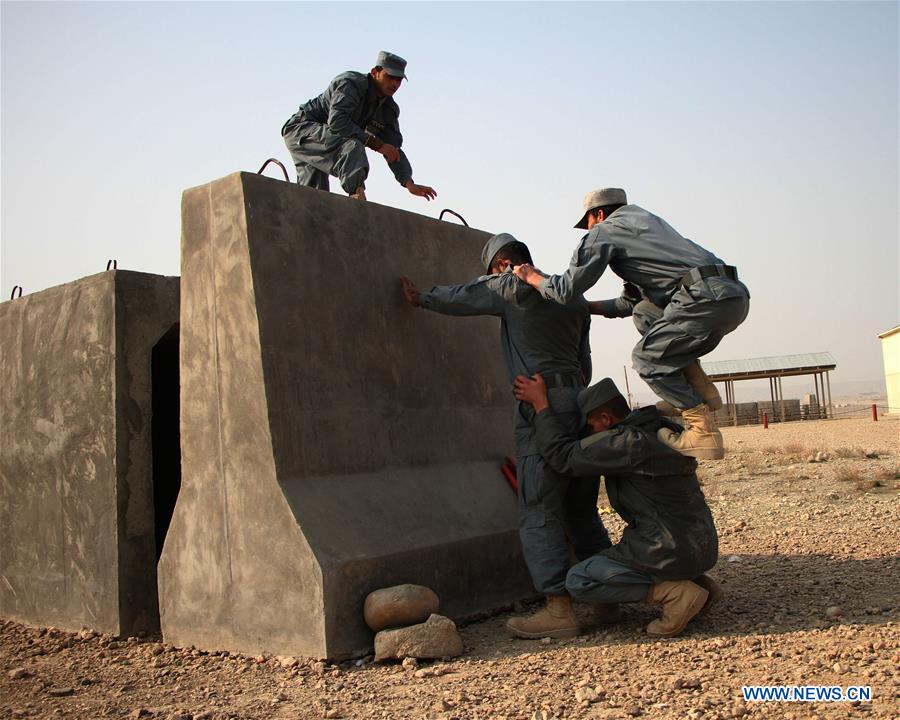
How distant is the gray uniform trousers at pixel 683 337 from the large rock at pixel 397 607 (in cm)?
151

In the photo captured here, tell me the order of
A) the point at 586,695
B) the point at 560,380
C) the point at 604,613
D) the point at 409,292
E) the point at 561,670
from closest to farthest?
the point at 586,695, the point at 561,670, the point at 604,613, the point at 560,380, the point at 409,292

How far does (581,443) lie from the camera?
15.2 feet

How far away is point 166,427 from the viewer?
20.1ft

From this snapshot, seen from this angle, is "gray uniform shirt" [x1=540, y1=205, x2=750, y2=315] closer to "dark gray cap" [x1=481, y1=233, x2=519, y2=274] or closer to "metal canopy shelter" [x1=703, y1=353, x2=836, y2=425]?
"dark gray cap" [x1=481, y1=233, x2=519, y2=274]

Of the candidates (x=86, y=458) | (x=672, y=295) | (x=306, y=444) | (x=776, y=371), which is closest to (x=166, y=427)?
(x=86, y=458)

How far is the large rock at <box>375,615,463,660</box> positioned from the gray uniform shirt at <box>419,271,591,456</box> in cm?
117

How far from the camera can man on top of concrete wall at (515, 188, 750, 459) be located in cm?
436

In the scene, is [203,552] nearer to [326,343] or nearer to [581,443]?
[326,343]

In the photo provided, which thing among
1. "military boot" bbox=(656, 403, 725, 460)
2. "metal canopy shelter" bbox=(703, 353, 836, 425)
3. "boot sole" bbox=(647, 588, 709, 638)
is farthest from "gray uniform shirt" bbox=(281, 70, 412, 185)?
"metal canopy shelter" bbox=(703, 353, 836, 425)

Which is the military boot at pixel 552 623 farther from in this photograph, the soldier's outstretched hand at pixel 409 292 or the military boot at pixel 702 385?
the soldier's outstretched hand at pixel 409 292

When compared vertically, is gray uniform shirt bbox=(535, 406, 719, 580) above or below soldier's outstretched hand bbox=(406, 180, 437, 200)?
below

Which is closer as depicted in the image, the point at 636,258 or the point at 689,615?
the point at 689,615

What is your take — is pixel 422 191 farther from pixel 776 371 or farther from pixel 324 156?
pixel 776 371

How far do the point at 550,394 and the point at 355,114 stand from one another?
2472mm
